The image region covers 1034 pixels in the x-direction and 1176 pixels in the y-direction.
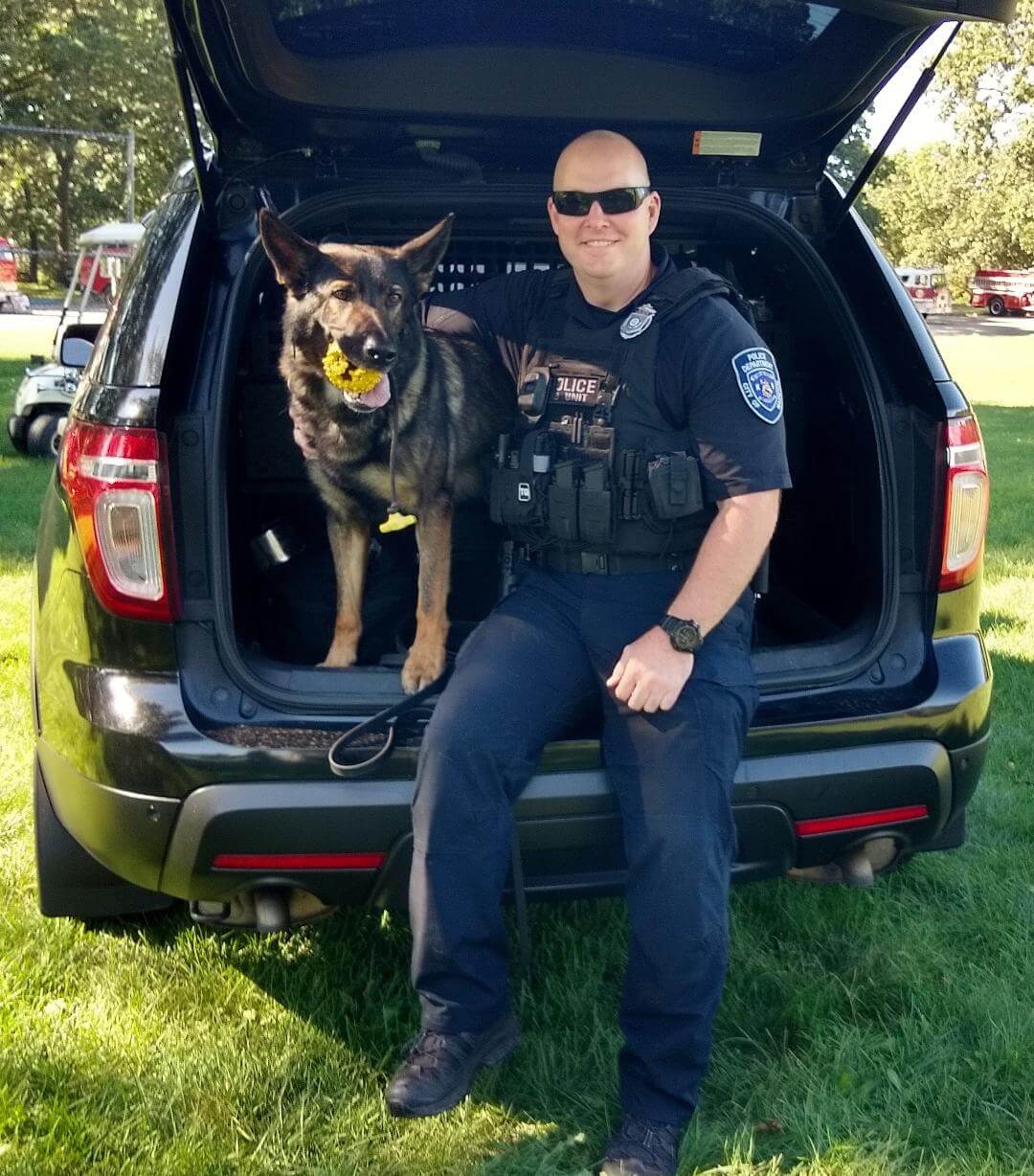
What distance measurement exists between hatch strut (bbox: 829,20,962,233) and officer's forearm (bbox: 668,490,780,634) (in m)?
0.78

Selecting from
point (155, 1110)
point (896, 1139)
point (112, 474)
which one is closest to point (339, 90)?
point (112, 474)

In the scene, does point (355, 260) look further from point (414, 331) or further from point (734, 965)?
point (734, 965)

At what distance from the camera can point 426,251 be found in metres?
2.63

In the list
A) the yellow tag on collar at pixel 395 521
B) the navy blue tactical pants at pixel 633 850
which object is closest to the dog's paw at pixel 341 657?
the yellow tag on collar at pixel 395 521

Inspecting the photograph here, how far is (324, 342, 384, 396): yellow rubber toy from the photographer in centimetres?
251

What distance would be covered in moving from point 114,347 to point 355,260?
2.12 feet

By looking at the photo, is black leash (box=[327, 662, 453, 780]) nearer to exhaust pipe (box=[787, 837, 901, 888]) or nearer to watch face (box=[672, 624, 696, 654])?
watch face (box=[672, 624, 696, 654])

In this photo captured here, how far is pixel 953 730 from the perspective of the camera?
220 centimetres

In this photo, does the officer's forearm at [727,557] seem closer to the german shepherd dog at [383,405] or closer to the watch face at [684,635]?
the watch face at [684,635]

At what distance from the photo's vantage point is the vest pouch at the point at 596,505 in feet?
7.07

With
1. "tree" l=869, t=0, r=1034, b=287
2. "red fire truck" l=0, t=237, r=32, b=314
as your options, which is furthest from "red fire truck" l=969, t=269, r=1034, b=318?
"red fire truck" l=0, t=237, r=32, b=314

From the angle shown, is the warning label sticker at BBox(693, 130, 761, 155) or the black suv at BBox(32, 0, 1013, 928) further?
the warning label sticker at BBox(693, 130, 761, 155)

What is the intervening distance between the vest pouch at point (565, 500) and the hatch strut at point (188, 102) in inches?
34.8

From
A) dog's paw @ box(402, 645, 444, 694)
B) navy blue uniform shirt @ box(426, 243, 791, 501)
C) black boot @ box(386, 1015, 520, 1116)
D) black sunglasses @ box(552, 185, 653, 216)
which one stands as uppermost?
black sunglasses @ box(552, 185, 653, 216)
